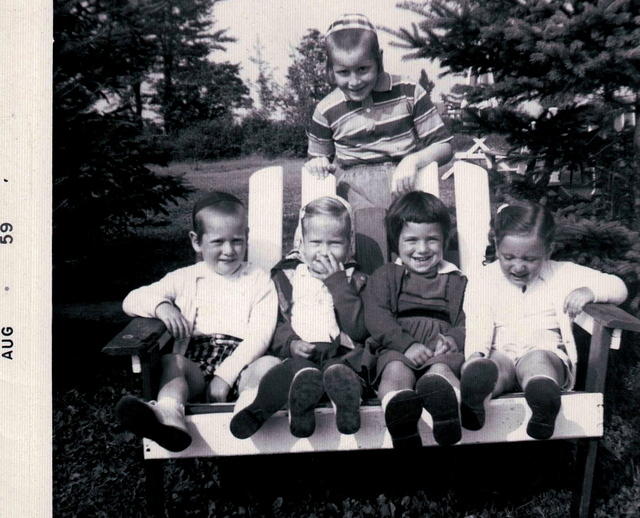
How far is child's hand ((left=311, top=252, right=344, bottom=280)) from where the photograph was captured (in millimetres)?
2488

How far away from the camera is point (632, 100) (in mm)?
2928

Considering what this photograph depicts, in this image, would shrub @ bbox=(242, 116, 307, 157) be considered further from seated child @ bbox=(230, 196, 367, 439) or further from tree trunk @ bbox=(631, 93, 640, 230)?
tree trunk @ bbox=(631, 93, 640, 230)

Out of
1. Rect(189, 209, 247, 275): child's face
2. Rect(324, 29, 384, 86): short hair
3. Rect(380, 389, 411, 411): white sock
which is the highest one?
Rect(324, 29, 384, 86): short hair

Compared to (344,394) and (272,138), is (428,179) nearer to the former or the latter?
(272,138)

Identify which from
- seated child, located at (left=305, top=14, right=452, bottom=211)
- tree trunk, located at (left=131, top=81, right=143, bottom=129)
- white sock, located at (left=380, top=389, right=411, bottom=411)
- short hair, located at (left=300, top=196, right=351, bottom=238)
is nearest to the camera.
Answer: white sock, located at (left=380, top=389, right=411, bottom=411)

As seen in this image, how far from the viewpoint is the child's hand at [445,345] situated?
2334mm

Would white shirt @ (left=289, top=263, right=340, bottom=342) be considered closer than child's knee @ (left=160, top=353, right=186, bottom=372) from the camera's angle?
No

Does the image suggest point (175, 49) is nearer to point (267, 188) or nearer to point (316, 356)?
point (267, 188)

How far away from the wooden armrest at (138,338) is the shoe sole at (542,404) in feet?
4.11

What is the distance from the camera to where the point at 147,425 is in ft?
6.32

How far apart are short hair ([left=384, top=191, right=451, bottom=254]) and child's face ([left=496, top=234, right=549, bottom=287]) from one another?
25 centimetres

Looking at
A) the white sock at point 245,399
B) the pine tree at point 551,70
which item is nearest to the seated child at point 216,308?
the white sock at point 245,399

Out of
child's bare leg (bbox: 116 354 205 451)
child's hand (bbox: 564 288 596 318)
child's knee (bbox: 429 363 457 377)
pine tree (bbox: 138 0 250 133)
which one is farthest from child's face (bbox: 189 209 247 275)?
child's hand (bbox: 564 288 596 318)
